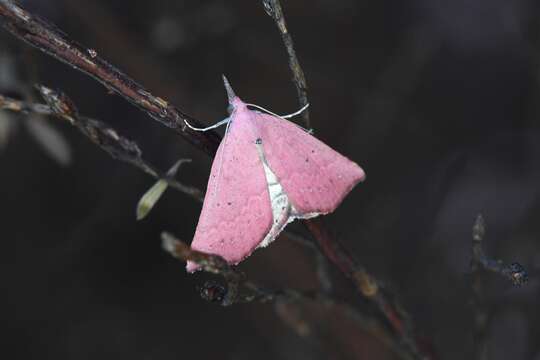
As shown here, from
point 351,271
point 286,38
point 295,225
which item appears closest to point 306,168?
point 351,271

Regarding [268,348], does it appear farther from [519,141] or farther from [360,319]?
[519,141]

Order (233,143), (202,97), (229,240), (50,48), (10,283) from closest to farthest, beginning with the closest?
(50,48)
(229,240)
(233,143)
(10,283)
(202,97)

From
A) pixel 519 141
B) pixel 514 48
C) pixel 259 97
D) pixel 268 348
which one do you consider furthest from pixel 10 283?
pixel 514 48

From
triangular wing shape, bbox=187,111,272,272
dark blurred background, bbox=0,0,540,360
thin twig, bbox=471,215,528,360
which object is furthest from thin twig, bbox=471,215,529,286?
dark blurred background, bbox=0,0,540,360

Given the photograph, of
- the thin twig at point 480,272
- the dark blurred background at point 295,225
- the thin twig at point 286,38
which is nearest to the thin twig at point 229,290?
the thin twig at point 480,272

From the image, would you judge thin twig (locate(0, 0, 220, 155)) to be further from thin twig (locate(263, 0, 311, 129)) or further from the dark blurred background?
the dark blurred background
